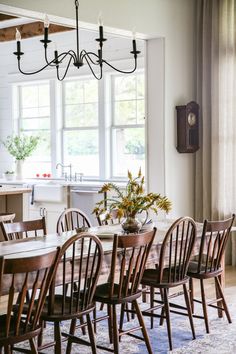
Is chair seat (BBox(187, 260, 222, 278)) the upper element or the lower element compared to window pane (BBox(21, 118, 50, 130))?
lower

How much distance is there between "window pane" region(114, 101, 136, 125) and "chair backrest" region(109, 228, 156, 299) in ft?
13.6

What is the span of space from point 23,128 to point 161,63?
3543 mm

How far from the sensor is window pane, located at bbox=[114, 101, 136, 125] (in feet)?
25.8

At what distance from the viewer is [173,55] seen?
640 centimetres

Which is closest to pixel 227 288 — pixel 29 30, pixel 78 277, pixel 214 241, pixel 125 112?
pixel 214 241

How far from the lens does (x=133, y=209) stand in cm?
427

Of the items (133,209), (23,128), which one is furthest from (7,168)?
(133,209)

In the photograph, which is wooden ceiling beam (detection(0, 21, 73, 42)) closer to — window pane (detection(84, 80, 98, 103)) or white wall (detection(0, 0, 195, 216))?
window pane (detection(84, 80, 98, 103))

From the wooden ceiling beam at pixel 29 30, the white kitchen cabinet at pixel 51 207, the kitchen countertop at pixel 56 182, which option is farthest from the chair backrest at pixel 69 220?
the wooden ceiling beam at pixel 29 30

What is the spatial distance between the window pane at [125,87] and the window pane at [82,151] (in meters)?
0.68

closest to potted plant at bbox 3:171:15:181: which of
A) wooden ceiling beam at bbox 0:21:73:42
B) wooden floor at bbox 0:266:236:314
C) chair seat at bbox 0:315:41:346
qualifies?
wooden ceiling beam at bbox 0:21:73:42

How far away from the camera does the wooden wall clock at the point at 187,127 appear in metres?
6.43

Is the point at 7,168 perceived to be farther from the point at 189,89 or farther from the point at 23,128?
the point at 189,89

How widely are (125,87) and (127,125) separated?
20.8 inches
